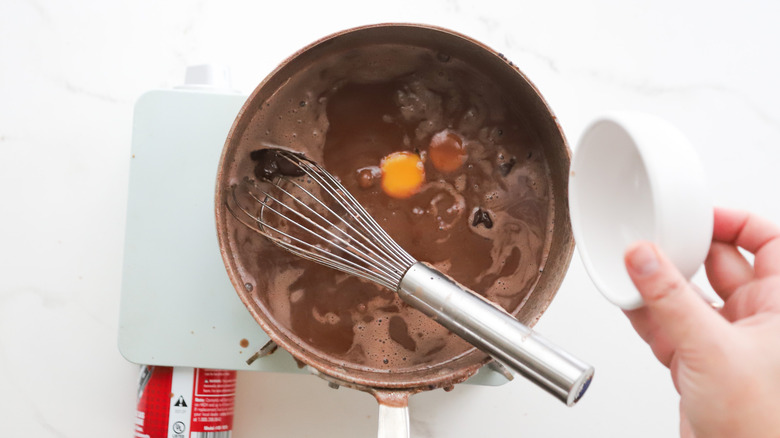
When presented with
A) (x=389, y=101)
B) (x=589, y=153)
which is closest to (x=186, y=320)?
(x=389, y=101)

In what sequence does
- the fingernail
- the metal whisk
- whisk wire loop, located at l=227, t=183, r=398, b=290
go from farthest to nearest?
whisk wire loop, located at l=227, t=183, r=398, b=290 → the metal whisk → the fingernail

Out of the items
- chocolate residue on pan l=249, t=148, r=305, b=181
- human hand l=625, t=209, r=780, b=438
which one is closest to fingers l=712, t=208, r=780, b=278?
human hand l=625, t=209, r=780, b=438

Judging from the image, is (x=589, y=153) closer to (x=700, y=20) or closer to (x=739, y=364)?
(x=739, y=364)

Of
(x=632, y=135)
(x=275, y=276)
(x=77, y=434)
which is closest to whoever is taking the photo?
(x=632, y=135)

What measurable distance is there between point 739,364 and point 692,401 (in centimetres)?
7

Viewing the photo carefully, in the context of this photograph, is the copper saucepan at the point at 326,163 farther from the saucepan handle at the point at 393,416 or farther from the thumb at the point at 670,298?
the thumb at the point at 670,298

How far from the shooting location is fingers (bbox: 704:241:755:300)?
58cm

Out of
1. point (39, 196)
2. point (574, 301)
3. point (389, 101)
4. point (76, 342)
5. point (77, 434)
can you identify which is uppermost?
point (389, 101)

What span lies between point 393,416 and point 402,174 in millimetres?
297

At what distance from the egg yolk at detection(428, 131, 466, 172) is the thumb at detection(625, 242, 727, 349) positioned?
1.02 ft

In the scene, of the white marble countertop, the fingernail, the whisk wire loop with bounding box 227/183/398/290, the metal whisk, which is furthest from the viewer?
the white marble countertop

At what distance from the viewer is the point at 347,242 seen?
692mm

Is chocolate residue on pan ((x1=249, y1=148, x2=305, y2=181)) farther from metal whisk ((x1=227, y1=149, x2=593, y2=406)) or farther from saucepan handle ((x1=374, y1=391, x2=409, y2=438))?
saucepan handle ((x1=374, y1=391, x2=409, y2=438))

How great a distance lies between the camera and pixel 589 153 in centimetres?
54
